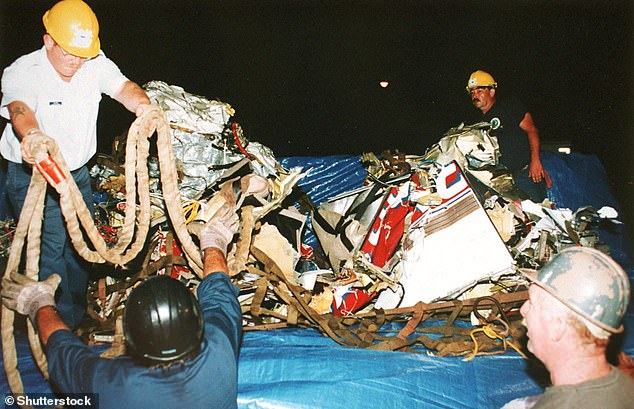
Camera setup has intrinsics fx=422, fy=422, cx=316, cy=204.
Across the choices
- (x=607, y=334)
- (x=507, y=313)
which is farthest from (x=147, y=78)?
(x=607, y=334)

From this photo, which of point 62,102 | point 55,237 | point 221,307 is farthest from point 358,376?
point 62,102

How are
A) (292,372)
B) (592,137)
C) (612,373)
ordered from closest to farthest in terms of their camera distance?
(612,373)
(292,372)
(592,137)

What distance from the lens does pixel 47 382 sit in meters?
2.46

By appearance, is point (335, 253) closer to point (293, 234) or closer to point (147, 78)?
point (293, 234)

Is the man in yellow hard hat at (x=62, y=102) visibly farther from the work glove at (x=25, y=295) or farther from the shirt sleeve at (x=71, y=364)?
the shirt sleeve at (x=71, y=364)

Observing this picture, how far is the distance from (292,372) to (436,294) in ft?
4.26

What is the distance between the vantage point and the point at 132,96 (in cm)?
282

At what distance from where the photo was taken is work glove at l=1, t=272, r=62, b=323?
2236mm

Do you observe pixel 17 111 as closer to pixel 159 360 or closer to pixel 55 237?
pixel 55 237

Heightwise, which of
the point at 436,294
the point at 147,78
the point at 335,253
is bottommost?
the point at 436,294

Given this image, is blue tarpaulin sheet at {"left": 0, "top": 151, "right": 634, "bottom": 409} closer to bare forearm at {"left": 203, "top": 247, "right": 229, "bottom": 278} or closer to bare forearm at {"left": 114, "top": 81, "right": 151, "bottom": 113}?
bare forearm at {"left": 203, "top": 247, "right": 229, "bottom": 278}

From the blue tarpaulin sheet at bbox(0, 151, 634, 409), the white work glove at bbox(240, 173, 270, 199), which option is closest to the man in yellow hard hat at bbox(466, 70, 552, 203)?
the blue tarpaulin sheet at bbox(0, 151, 634, 409)

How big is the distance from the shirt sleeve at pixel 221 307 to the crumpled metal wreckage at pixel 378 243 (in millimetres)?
524

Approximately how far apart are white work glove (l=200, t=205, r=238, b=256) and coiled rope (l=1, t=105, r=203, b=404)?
0.38 feet
